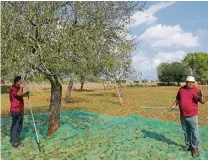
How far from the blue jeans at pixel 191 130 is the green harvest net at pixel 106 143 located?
411 millimetres

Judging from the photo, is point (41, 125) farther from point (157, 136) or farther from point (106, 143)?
point (157, 136)

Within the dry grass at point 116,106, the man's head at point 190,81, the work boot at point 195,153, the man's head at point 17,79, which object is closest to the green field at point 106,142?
the work boot at point 195,153

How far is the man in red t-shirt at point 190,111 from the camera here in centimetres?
1080

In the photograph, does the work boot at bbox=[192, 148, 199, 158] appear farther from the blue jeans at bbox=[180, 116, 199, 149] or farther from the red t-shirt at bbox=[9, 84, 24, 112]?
the red t-shirt at bbox=[9, 84, 24, 112]

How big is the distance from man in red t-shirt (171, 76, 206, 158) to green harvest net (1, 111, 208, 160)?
45cm

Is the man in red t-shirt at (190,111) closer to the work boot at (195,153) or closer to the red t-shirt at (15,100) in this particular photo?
the work boot at (195,153)

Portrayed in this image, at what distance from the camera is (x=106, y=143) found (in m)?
12.1

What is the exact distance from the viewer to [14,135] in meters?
12.5

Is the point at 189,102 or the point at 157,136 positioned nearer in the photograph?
the point at 189,102

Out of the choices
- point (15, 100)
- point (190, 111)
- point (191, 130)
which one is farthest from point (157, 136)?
point (15, 100)

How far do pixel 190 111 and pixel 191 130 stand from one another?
2.13 ft

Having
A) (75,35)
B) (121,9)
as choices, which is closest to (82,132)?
(75,35)

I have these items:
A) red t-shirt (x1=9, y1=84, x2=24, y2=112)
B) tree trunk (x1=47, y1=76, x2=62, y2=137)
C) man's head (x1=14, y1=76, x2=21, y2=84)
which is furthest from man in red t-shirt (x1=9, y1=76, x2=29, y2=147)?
Result: tree trunk (x1=47, y1=76, x2=62, y2=137)

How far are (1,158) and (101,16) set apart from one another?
646 cm
